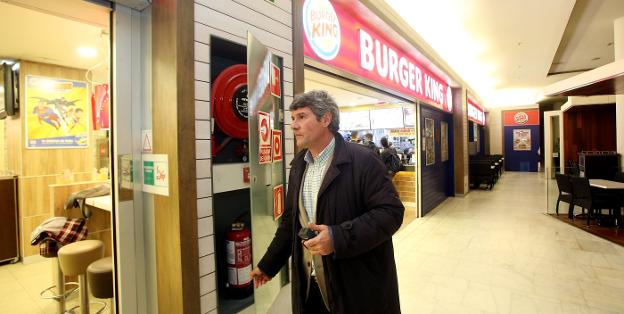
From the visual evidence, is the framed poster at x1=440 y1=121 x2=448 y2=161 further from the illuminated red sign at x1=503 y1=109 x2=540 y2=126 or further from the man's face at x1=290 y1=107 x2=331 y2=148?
the illuminated red sign at x1=503 y1=109 x2=540 y2=126

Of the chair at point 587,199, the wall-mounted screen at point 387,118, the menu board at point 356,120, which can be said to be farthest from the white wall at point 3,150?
the chair at point 587,199

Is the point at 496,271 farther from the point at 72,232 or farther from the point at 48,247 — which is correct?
the point at 48,247

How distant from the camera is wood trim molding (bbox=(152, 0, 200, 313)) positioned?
4.48ft

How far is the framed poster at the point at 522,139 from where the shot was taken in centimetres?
1471

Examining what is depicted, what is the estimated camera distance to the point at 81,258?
2350 mm

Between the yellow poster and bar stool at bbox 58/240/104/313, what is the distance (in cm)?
279

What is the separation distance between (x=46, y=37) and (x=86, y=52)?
21.0 inches

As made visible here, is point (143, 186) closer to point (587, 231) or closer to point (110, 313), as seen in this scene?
point (110, 313)

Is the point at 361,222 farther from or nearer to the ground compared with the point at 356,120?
nearer to the ground

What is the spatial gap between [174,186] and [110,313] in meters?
2.13

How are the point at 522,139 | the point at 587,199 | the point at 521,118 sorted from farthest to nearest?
the point at 522,139, the point at 521,118, the point at 587,199

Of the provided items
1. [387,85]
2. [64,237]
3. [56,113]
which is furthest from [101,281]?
[387,85]

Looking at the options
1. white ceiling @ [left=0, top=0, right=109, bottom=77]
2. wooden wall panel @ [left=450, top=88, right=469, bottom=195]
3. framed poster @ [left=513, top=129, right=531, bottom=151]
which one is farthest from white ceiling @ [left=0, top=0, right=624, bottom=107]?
framed poster @ [left=513, top=129, right=531, bottom=151]

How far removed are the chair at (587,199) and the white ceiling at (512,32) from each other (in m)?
1.58
